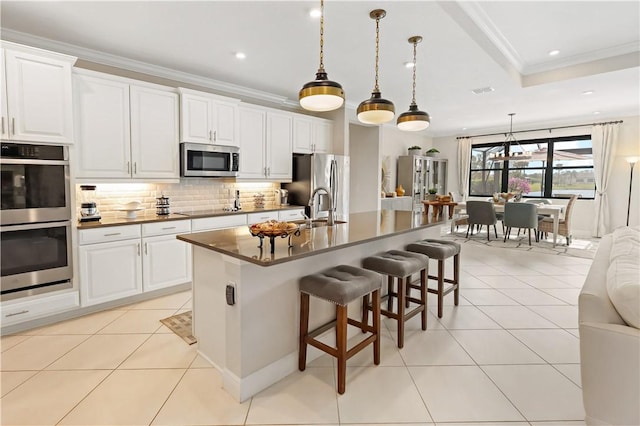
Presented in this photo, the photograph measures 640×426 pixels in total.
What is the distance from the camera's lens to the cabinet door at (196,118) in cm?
394

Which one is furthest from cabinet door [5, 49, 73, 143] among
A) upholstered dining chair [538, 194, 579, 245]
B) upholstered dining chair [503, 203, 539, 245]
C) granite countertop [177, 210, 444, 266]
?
upholstered dining chair [538, 194, 579, 245]

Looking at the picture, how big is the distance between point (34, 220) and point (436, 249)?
3.53 meters

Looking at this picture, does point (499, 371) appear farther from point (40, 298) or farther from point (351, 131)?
point (351, 131)

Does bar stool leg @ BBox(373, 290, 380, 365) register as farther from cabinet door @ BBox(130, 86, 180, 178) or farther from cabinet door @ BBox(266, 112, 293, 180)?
cabinet door @ BBox(266, 112, 293, 180)

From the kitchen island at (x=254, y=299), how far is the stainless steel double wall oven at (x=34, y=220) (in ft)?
4.86

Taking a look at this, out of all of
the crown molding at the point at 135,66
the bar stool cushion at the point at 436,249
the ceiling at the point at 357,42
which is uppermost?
the ceiling at the point at 357,42

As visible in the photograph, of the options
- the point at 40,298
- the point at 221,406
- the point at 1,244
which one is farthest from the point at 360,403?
the point at 1,244

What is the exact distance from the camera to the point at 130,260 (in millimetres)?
3305

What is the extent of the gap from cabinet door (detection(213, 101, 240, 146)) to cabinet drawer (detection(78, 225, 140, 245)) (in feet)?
5.14

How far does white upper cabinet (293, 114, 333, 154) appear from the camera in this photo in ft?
17.4

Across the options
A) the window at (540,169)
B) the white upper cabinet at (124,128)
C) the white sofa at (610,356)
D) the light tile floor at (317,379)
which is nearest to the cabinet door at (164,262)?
the light tile floor at (317,379)

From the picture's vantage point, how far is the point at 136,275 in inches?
132

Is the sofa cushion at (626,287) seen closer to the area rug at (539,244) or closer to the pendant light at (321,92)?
the pendant light at (321,92)

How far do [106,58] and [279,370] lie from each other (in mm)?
3735
